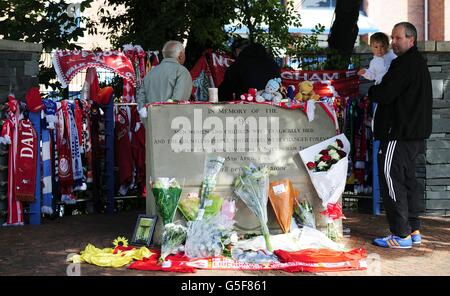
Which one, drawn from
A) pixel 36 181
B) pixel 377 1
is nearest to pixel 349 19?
pixel 36 181

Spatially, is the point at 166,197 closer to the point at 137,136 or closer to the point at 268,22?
the point at 137,136

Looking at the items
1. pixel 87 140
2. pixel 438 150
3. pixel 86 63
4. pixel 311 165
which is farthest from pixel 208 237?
pixel 86 63

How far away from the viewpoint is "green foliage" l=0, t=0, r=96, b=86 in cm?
1210

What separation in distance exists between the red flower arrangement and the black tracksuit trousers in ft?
1.43

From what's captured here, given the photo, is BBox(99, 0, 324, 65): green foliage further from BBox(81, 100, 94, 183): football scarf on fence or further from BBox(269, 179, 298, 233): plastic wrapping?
BBox(269, 179, 298, 233): plastic wrapping

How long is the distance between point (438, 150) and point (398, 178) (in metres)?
A: 2.54

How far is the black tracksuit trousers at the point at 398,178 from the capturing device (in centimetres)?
782

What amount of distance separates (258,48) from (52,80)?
176 inches

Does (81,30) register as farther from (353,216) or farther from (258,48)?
(353,216)

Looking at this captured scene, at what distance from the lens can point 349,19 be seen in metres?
13.0

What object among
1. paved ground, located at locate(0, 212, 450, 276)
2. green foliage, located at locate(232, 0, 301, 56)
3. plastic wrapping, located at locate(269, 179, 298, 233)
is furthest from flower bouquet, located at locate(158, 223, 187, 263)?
→ green foliage, located at locate(232, 0, 301, 56)

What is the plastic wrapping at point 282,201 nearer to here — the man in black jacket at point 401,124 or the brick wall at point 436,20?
the man in black jacket at point 401,124

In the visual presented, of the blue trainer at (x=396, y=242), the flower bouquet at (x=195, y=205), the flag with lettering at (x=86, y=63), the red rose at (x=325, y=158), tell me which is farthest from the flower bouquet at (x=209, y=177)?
the flag with lettering at (x=86, y=63)

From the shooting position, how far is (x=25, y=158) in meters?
9.48
